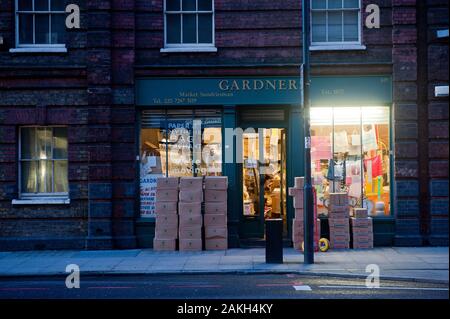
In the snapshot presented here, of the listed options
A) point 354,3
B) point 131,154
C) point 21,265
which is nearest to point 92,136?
point 131,154

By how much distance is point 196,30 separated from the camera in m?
14.8

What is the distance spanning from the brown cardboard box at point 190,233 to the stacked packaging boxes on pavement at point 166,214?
18 centimetres

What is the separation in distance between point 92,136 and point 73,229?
7.83ft

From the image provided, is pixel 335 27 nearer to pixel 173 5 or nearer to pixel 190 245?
pixel 173 5

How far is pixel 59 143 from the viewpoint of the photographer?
1478 centimetres

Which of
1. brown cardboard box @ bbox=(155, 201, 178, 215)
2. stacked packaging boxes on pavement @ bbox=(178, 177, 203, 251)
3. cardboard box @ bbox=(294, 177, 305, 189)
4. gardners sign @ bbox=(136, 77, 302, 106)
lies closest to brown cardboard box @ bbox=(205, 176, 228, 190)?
stacked packaging boxes on pavement @ bbox=(178, 177, 203, 251)

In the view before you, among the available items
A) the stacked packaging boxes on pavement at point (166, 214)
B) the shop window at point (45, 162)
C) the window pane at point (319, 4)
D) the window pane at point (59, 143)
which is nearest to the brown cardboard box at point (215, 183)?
the stacked packaging boxes on pavement at point (166, 214)

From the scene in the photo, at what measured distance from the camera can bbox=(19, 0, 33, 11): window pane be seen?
48.4 ft

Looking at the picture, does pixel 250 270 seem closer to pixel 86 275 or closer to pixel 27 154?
pixel 86 275

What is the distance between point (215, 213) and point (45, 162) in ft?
15.1

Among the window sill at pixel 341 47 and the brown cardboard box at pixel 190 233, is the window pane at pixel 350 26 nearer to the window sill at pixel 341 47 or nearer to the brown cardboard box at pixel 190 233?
the window sill at pixel 341 47

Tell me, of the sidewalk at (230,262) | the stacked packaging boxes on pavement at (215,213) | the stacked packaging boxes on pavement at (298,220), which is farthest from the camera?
the stacked packaging boxes on pavement at (215,213)

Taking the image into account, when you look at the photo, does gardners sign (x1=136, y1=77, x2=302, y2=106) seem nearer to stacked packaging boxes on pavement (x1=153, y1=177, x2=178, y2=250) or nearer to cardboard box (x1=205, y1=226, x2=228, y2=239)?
stacked packaging boxes on pavement (x1=153, y1=177, x2=178, y2=250)

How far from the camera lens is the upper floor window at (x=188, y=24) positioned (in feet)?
48.5
